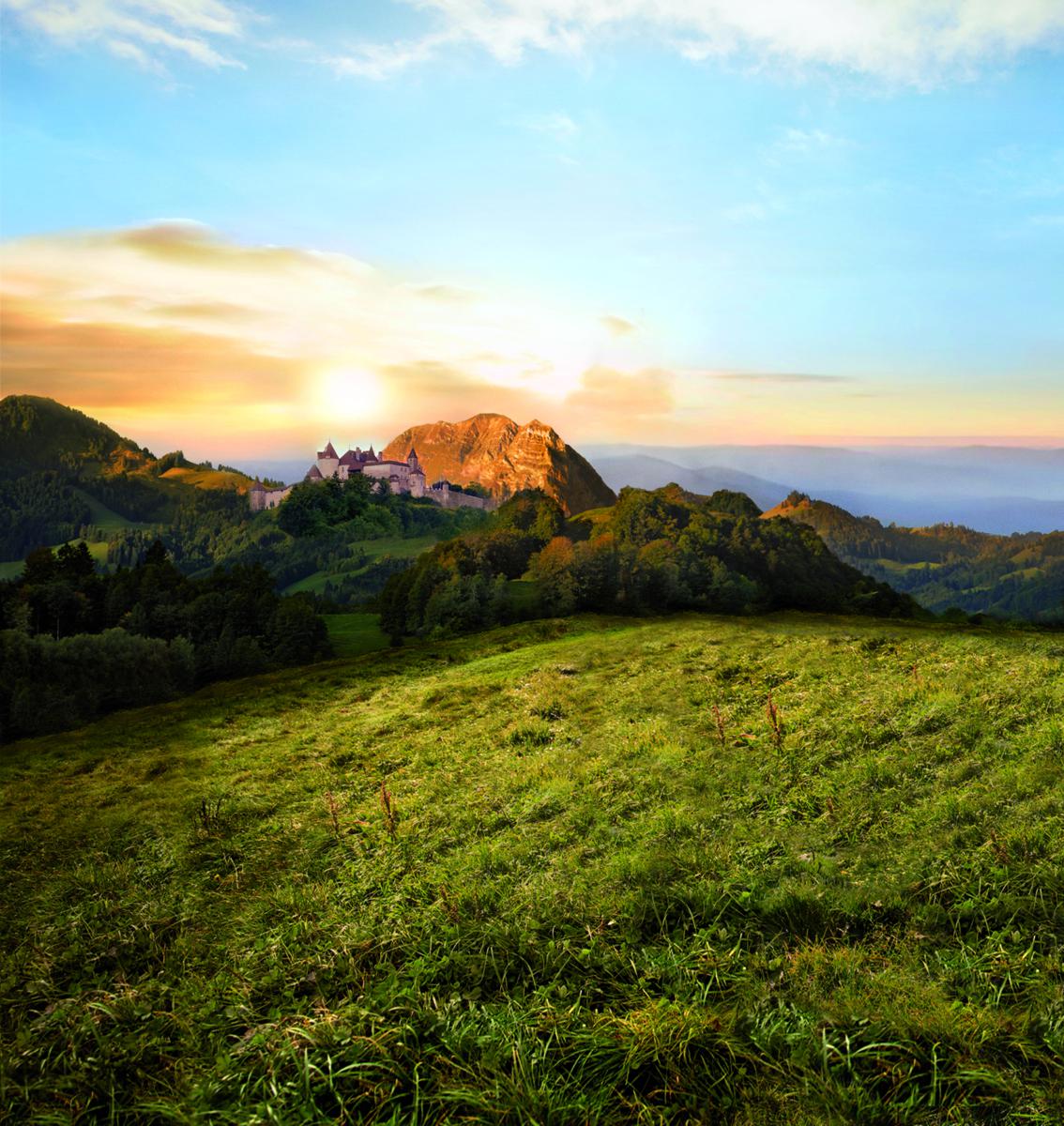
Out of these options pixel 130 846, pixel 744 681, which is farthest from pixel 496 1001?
pixel 744 681

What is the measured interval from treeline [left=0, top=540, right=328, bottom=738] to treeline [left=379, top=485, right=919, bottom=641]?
12.5 m

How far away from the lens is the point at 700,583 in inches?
2613

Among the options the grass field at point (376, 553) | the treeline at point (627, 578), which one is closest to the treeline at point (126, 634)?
the treeline at point (627, 578)

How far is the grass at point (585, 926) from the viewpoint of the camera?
18.1ft

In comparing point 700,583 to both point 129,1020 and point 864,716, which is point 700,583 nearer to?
point 864,716

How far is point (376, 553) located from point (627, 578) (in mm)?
129188

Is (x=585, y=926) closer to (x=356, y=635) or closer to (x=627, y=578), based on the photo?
(x=627, y=578)

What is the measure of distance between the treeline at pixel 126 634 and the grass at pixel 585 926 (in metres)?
30.3

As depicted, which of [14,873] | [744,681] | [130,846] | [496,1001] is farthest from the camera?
[744,681]

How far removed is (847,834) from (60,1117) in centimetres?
984

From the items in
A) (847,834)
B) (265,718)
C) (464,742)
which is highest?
(847,834)

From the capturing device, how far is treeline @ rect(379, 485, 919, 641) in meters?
61.5

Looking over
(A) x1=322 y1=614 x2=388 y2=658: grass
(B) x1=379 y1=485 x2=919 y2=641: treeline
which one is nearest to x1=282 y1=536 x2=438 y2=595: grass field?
(A) x1=322 y1=614 x2=388 y2=658: grass

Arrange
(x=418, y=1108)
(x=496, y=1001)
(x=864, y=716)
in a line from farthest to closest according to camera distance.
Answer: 1. (x=864, y=716)
2. (x=496, y=1001)
3. (x=418, y=1108)
